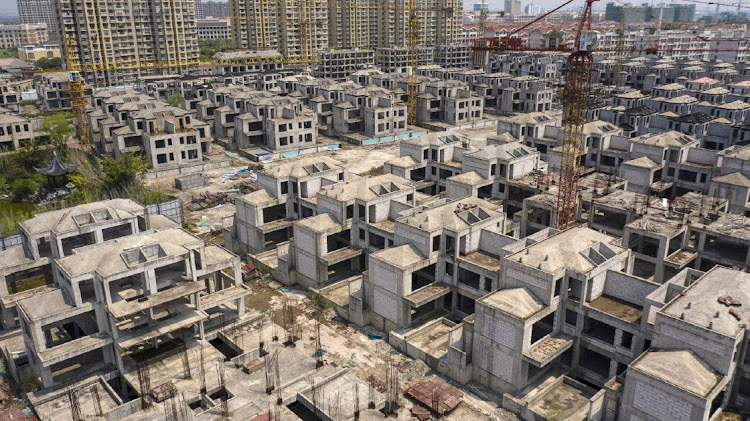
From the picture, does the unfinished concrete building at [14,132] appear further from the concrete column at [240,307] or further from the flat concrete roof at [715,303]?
the flat concrete roof at [715,303]

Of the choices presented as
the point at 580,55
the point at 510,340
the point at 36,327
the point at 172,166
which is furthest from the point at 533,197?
the point at 172,166

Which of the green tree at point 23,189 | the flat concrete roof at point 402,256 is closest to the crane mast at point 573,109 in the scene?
the flat concrete roof at point 402,256

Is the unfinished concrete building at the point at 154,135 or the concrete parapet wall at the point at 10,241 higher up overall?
the unfinished concrete building at the point at 154,135

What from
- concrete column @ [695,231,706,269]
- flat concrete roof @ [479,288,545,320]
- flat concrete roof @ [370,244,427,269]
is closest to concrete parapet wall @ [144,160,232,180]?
flat concrete roof @ [370,244,427,269]

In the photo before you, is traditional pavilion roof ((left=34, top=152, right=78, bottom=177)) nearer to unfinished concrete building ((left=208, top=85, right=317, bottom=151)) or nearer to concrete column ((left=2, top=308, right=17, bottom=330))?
unfinished concrete building ((left=208, top=85, right=317, bottom=151))

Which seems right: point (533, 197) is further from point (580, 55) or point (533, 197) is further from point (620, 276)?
point (620, 276)

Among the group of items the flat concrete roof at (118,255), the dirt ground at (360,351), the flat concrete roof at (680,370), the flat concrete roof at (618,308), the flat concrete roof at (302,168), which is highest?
the flat concrete roof at (302,168)

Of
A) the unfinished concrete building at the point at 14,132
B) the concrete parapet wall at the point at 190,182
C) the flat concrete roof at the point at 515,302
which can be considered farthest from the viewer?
the unfinished concrete building at the point at 14,132
